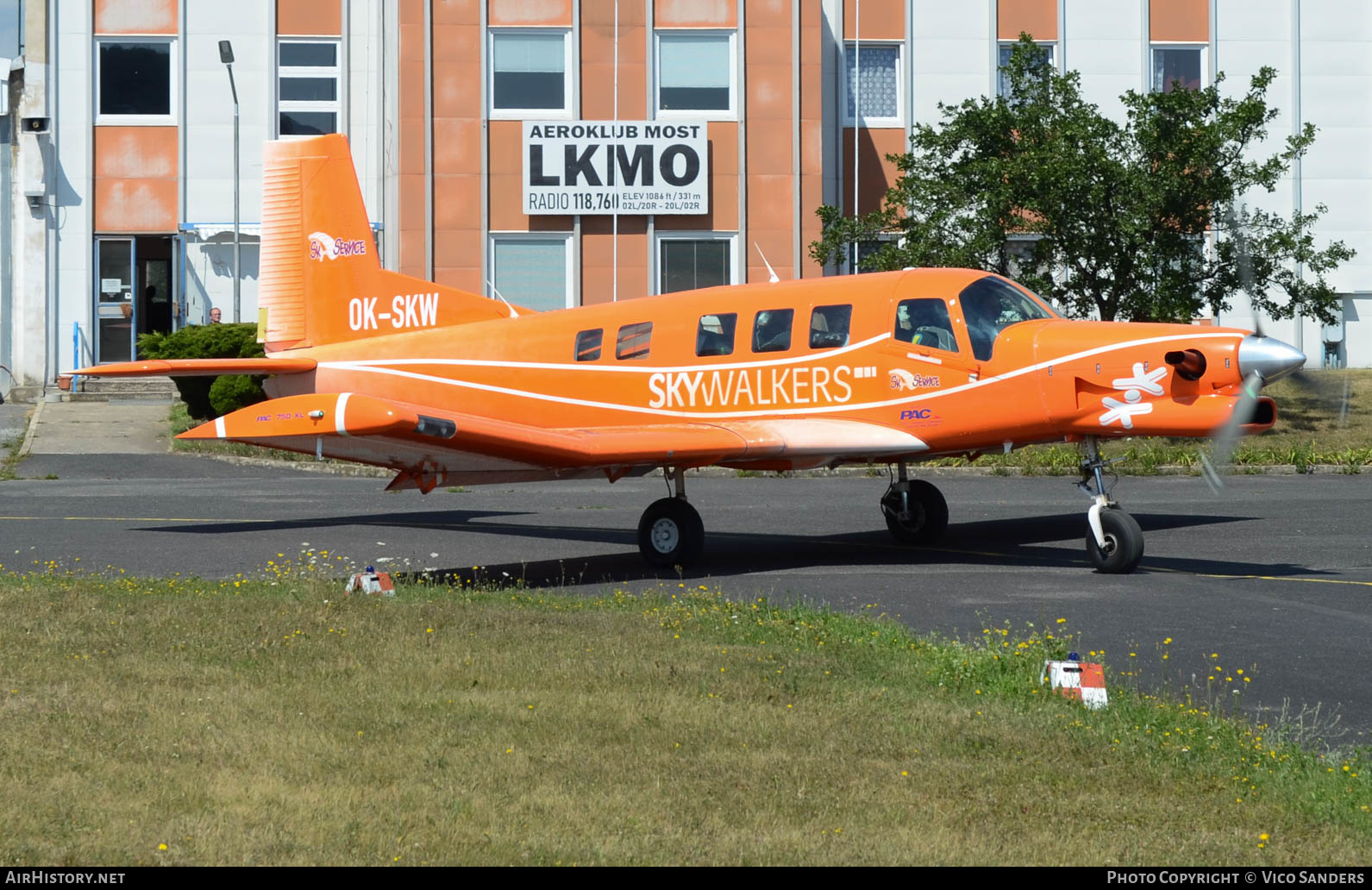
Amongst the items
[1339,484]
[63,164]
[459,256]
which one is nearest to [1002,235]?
[1339,484]

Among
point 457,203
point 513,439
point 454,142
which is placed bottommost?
point 513,439

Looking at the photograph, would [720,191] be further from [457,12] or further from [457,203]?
[457,12]

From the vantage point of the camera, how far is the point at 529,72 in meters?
35.0

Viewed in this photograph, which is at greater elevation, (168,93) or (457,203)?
(168,93)

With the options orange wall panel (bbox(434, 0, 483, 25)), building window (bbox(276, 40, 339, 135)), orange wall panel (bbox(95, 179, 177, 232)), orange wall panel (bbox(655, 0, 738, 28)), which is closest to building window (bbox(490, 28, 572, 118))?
orange wall panel (bbox(434, 0, 483, 25))

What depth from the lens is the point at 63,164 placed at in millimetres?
36688

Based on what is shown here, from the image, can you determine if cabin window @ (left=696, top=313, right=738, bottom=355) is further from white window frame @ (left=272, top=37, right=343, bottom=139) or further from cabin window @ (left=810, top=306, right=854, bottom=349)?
white window frame @ (left=272, top=37, right=343, bottom=139)

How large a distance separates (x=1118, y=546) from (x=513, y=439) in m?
5.49

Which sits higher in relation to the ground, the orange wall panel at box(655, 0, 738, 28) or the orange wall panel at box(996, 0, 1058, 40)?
the orange wall panel at box(996, 0, 1058, 40)

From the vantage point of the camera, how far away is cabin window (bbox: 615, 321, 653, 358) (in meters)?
15.8

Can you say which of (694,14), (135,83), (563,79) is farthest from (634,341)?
(135,83)

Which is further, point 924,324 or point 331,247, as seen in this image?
point 331,247

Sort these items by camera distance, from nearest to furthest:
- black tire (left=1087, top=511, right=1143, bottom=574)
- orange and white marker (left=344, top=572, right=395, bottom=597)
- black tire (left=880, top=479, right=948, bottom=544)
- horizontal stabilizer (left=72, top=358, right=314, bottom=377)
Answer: orange and white marker (left=344, top=572, right=395, bottom=597)
horizontal stabilizer (left=72, top=358, right=314, bottom=377)
black tire (left=1087, top=511, right=1143, bottom=574)
black tire (left=880, top=479, right=948, bottom=544)

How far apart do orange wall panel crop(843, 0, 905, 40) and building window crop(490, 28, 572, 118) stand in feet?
23.7
